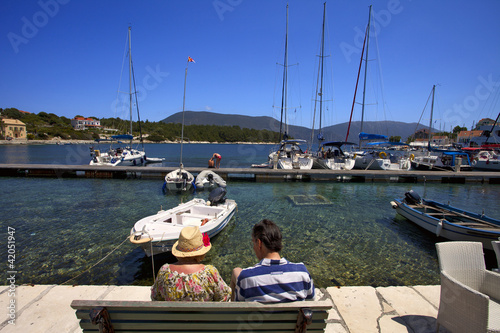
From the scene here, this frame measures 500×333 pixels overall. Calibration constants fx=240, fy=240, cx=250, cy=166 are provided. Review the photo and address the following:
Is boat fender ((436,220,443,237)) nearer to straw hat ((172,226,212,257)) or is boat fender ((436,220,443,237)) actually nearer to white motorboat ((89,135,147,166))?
straw hat ((172,226,212,257))

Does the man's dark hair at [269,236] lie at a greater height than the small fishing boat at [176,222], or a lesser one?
greater

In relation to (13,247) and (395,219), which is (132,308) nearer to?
(13,247)

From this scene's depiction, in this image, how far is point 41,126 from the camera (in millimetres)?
117438

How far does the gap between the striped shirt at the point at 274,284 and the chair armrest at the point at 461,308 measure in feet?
5.55

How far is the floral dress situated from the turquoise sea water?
3.02m

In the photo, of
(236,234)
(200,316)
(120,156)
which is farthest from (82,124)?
(200,316)

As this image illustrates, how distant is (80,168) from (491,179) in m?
36.7

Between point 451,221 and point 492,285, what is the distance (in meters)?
7.22

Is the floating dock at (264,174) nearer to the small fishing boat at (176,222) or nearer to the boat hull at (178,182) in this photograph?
the boat hull at (178,182)

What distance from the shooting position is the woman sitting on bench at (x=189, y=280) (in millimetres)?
2496

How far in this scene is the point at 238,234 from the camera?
8789 millimetres

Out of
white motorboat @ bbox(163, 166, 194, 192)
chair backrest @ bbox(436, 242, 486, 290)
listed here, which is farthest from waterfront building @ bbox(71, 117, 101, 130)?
chair backrest @ bbox(436, 242, 486, 290)

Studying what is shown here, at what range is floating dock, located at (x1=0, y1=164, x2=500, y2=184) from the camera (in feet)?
69.4

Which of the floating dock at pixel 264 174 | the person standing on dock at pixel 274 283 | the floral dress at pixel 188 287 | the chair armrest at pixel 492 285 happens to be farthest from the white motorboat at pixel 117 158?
the chair armrest at pixel 492 285
